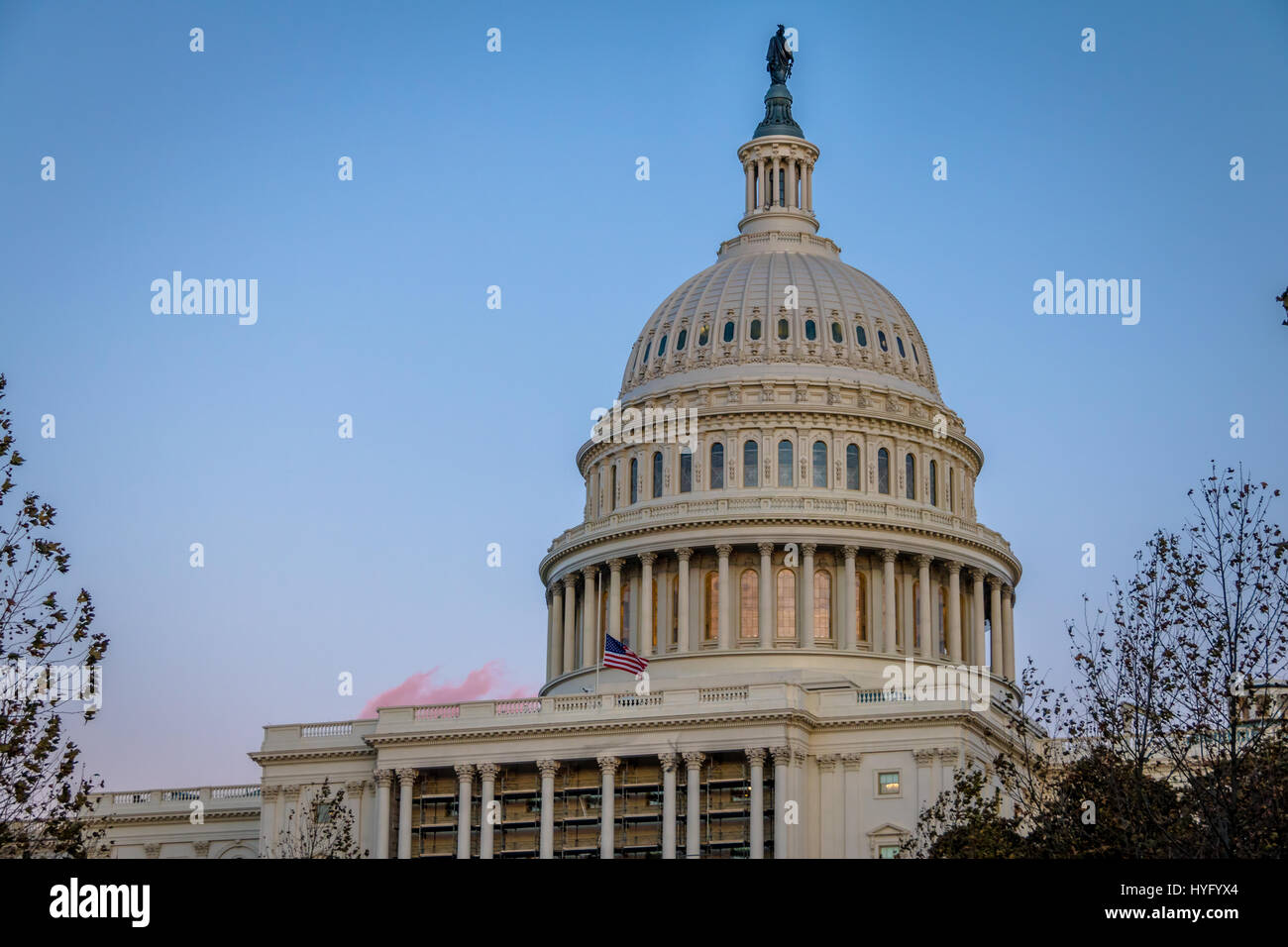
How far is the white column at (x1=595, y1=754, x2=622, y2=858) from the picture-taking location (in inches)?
3856

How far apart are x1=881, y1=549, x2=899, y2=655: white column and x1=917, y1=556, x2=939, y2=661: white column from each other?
1883 millimetres

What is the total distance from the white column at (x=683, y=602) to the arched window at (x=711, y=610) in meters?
1.20

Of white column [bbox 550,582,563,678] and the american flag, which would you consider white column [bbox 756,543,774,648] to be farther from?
white column [bbox 550,582,563,678]

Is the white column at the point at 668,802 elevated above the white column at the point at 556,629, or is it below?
below

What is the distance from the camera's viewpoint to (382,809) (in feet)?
337

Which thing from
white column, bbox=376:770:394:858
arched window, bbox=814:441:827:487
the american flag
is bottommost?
white column, bbox=376:770:394:858

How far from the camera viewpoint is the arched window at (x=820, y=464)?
397ft

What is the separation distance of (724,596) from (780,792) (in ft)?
68.3

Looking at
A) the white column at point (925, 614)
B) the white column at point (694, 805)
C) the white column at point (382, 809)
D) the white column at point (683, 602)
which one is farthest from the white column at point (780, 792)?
the white column at point (925, 614)

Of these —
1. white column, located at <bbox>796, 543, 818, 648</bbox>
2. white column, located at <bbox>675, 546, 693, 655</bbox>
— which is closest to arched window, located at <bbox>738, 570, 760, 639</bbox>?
white column, located at <bbox>796, 543, 818, 648</bbox>

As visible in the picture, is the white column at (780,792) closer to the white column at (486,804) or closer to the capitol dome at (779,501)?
the capitol dome at (779,501)

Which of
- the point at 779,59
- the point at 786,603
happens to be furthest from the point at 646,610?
the point at 779,59

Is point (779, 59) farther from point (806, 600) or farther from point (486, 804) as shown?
point (486, 804)
